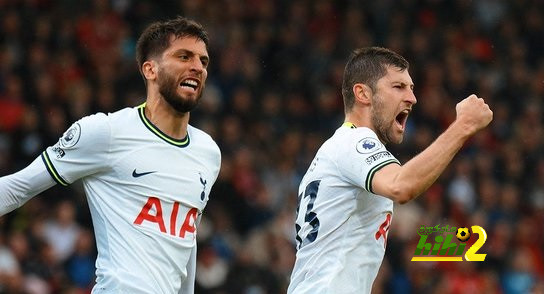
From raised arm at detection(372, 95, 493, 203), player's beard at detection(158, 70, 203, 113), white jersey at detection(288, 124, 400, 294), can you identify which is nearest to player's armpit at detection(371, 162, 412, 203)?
raised arm at detection(372, 95, 493, 203)

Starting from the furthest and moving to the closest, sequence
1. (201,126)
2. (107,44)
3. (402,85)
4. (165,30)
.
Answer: (107,44)
(201,126)
(165,30)
(402,85)

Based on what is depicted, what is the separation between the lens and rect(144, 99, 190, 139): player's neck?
5.41 meters

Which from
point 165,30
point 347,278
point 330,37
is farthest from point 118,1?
point 347,278

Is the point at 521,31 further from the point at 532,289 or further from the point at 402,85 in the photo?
the point at 402,85

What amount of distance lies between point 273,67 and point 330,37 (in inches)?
50.1

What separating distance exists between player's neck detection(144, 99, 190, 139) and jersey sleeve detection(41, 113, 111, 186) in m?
0.30

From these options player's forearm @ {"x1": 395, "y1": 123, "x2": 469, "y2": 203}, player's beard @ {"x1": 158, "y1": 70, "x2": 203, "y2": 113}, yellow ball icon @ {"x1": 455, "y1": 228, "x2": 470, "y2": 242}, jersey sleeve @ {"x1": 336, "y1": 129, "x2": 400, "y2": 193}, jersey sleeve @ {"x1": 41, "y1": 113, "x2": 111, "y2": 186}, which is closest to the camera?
player's forearm @ {"x1": 395, "y1": 123, "x2": 469, "y2": 203}

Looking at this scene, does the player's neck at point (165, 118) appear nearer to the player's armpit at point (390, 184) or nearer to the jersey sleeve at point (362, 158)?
the jersey sleeve at point (362, 158)

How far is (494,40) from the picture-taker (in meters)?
15.9

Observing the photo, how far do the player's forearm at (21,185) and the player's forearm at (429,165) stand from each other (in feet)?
6.05

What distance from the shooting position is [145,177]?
Result: 5.21 m

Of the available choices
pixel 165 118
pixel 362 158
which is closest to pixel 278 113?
pixel 165 118

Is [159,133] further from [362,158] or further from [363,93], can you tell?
[362,158]

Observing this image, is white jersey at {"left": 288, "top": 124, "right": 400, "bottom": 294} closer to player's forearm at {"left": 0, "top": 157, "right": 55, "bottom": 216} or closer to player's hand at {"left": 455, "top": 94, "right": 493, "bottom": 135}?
player's hand at {"left": 455, "top": 94, "right": 493, "bottom": 135}
